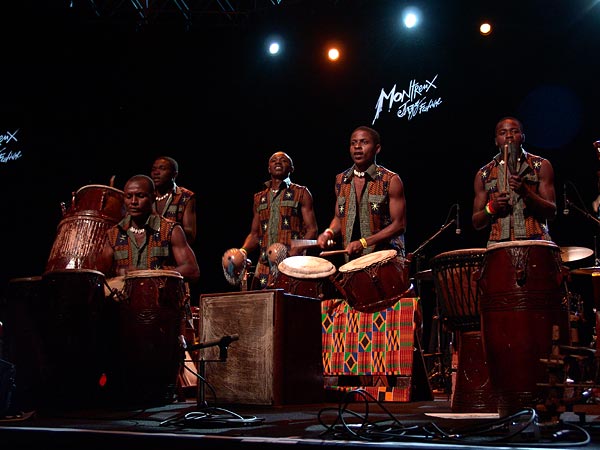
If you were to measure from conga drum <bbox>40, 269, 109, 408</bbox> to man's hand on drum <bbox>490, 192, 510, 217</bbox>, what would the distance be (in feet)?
8.97

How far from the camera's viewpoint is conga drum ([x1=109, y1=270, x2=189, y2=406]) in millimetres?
4871

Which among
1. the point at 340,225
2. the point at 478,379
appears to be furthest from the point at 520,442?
the point at 340,225

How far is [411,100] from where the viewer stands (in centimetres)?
928

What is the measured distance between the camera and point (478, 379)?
4.57 meters

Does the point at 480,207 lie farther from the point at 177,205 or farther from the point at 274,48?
the point at 274,48

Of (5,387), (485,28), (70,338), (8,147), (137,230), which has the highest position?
(485,28)

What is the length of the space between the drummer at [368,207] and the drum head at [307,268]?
19cm

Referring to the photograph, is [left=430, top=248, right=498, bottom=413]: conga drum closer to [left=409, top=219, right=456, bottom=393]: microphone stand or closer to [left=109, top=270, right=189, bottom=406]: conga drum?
[left=109, top=270, right=189, bottom=406]: conga drum

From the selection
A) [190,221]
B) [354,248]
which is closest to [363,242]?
[354,248]

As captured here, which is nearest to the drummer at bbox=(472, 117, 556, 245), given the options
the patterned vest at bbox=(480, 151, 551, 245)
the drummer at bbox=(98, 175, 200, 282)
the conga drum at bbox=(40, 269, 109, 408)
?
the patterned vest at bbox=(480, 151, 551, 245)

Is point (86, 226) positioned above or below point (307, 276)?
above

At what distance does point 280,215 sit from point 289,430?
389cm

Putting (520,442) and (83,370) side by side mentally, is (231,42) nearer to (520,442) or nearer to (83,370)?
(83,370)

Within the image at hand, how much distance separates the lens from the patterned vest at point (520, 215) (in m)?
4.89
